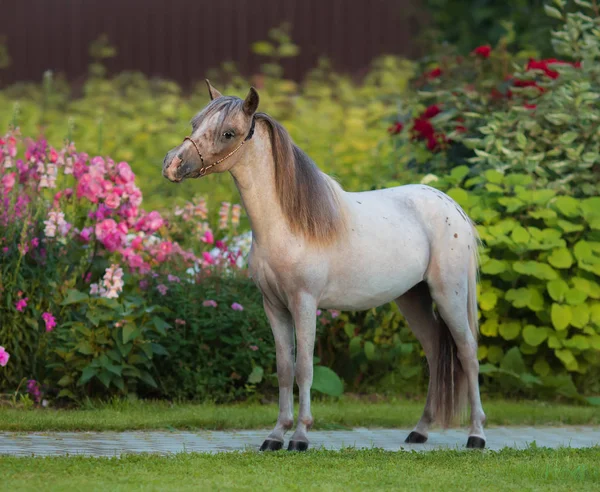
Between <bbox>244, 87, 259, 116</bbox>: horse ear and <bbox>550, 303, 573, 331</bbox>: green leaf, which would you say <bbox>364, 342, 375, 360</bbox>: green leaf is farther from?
<bbox>244, 87, 259, 116</bbox>: horse ear

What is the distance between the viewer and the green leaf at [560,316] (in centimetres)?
753

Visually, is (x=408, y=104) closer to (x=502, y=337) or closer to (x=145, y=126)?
(x=502, y=337)

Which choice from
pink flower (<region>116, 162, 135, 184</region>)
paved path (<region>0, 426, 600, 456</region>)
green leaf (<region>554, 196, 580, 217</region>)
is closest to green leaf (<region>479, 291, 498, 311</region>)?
green leaf (<region>554, 196, 580, 217</region>)

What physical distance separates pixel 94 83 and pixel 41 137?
5.56 m

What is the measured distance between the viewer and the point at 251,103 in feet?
17.4

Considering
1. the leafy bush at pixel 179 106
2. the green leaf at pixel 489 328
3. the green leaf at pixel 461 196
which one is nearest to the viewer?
the green leaf at pixel 489 328

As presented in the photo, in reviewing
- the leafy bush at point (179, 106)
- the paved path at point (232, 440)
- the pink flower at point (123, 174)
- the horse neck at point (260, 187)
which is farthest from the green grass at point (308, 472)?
the leafy bush at point (179, 106)

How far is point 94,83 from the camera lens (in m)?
12.8

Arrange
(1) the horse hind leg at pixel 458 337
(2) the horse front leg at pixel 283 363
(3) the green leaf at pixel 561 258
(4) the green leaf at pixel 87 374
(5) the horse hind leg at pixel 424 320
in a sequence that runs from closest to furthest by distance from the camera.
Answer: (2) the horse front leg at pixel 283 363
(1) the horse hind leg at pixel 458 337
(5) the horse hind leg at pixel 424 320
(4) the green leaf at pixel 87 374
(3) the green leaf at pixel 561 258

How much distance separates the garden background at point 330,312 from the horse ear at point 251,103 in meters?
1.28

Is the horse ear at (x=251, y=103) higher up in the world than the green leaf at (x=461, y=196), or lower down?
higher up

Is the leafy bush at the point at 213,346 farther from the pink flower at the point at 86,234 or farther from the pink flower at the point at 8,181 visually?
the pink flower at the point at 8,181

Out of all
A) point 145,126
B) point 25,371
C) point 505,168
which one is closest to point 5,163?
point 25,371

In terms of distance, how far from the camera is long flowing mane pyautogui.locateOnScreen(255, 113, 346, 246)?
5.43 meters
